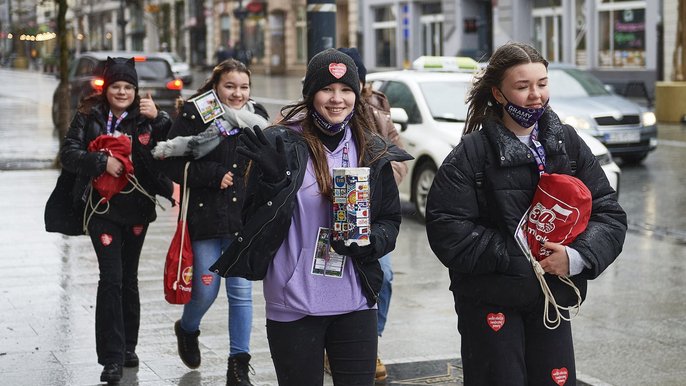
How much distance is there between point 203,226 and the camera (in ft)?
19.8

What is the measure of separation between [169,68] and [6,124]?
529cm

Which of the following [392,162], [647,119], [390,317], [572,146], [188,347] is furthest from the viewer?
[647,119]

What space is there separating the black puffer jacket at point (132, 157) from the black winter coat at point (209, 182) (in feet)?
0.58

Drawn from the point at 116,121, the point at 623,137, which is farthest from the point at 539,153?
the point at 623,137

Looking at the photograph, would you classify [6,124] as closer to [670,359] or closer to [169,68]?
[169,68]

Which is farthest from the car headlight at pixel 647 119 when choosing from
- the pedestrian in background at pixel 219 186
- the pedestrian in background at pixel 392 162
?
the pedestrian in background at pixel 219 186

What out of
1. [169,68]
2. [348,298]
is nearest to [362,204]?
[348,298]

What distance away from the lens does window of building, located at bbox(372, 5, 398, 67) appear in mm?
49594

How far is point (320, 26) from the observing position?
28.1 feet

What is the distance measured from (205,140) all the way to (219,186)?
24 cm

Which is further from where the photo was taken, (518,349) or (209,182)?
(209,182)

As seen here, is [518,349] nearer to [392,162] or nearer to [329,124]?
[329,124]

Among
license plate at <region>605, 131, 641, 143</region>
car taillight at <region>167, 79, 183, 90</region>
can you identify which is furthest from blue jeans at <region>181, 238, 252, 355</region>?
car taillight at <region>167, 79, 183, 90</region>

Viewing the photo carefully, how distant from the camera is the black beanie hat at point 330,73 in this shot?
424 centimetres
